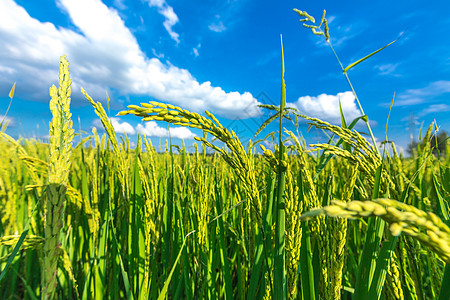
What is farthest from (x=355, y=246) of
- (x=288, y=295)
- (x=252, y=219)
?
(x=288, y=295)

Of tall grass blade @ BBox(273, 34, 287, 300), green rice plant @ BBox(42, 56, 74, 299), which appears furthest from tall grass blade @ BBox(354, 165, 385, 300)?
green rice plant @ BBox(42, 56, 74, 299)

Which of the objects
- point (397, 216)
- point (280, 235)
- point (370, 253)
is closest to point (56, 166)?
point (280, 235)

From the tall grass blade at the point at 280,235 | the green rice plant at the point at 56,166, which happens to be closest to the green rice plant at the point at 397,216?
the tall grass blade at the point at 280,235

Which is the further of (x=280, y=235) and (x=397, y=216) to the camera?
(x=280, y=235)

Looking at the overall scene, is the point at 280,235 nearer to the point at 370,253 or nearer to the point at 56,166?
the point at 370,253

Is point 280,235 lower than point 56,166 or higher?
lower

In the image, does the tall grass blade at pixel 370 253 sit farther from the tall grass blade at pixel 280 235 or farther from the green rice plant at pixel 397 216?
the green rice plant at pixel 397 216

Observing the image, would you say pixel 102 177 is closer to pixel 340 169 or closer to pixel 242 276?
pixel 242 276

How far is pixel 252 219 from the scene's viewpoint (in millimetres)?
1202

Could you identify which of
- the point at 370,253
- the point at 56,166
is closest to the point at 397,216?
the point at 370,253

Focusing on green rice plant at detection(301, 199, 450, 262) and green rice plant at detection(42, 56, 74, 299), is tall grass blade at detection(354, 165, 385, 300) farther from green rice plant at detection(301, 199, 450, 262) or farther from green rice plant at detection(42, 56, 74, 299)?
green rice plant at detection(42, 56, 74, 299)

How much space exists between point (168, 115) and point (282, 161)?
0.36 meters

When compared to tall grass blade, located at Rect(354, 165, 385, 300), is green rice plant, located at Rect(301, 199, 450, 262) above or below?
above

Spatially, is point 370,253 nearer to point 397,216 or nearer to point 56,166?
point 397,216
